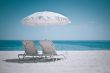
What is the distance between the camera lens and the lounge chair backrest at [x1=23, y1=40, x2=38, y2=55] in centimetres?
515

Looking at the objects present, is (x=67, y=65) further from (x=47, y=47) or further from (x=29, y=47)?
(x=29, y=47)

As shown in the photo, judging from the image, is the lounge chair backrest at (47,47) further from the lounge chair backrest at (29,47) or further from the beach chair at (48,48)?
the lounge chair backrest at (29,47)

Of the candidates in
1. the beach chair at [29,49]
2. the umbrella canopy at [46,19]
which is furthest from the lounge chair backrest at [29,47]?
the umbrella canopy at [46,19]

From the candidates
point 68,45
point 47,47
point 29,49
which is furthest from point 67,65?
point 29,49

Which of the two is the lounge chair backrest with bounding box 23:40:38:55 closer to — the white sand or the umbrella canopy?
the white sand

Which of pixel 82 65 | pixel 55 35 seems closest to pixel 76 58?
pixel 82 65

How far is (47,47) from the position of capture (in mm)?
5168

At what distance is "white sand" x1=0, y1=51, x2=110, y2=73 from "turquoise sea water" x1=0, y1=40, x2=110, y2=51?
0.07 meters

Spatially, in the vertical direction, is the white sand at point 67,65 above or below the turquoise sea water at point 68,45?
below

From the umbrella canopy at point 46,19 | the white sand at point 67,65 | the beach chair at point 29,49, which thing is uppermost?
the umbrella canopy at point 46,19

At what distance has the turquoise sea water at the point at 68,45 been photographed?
516 centimetres

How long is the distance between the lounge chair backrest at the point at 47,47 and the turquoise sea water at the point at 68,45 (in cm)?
7

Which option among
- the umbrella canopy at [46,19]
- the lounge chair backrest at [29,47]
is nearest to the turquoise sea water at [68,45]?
the lounge chair backrest at [29,47]

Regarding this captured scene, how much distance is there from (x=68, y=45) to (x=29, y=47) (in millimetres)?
632
